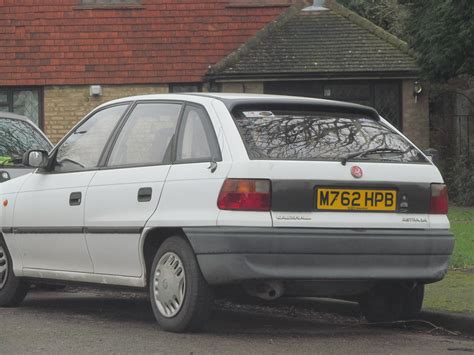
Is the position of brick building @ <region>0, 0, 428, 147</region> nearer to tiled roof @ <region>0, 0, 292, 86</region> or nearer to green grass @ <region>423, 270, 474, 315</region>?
tiled roof @ <region>0, 0, 292, 86</region>

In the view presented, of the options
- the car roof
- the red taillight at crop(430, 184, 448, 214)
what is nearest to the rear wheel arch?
the car roof

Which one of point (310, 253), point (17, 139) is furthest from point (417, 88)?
point (310, 253)

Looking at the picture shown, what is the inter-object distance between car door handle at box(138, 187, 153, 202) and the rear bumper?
55 cm

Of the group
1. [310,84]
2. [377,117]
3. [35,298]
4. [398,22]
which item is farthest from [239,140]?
[398,22]

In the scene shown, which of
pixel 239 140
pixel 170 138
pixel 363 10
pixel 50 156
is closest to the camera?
pixel 239 140

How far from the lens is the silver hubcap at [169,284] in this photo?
7.89 metres

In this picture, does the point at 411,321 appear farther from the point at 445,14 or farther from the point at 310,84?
the point at 310,84

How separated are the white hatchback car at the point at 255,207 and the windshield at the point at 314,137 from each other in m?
0.01

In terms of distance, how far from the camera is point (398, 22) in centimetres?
3070

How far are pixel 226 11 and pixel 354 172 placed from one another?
1896 centimetres

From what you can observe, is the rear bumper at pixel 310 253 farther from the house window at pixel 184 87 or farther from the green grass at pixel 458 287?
the house window at pixel 184 87

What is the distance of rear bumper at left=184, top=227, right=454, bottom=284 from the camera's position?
749cm

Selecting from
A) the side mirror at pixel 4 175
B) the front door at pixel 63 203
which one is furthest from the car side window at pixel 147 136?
the side mirror at pixel 4 175

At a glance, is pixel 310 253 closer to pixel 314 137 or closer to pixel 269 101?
pixel 314 137
